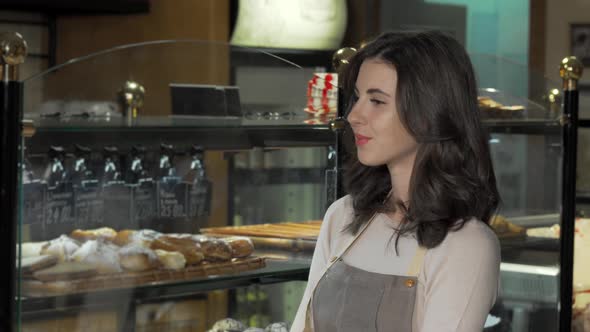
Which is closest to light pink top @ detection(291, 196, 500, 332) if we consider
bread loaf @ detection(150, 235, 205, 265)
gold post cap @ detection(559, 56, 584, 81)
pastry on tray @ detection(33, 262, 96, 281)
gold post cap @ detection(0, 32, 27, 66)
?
bread loaf @ detection(150, 235, 205, 265)

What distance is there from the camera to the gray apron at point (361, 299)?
1.62 meters

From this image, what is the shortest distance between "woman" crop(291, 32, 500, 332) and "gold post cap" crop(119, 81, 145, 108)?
1.34 ft

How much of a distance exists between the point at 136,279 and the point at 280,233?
0.35 metres

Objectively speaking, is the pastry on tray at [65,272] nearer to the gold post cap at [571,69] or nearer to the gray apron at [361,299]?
the gray apron at [361,299]

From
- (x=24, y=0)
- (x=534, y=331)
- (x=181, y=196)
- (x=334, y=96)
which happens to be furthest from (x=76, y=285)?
(x=24, y=0)

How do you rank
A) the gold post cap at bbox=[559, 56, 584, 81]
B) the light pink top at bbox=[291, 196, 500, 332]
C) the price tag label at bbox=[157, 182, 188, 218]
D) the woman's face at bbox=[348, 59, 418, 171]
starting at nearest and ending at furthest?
the light pink top at bbox=[291, 196, 500, 332]
the woman's face at bbox=[348, 59, 418, 171]
the price tag label at bbox=[157, 182, 188, 218]
the gold post cap at bbox=[559, 56, 584, 81]

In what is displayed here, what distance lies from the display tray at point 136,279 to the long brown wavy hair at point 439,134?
1.47ft

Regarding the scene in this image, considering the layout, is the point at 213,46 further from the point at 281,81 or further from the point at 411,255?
the point at 411,255

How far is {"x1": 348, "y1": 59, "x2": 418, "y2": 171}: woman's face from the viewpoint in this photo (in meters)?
1.65

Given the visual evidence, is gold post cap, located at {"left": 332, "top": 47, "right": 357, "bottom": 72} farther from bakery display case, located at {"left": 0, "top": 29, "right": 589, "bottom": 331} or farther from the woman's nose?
the woman's nose

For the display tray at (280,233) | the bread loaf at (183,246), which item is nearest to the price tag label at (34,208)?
the bread loaf at (183,246)

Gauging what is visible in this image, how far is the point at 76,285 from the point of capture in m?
1.76

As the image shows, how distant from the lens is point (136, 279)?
6.05 ft

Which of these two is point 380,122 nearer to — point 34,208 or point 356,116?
point 356,116
